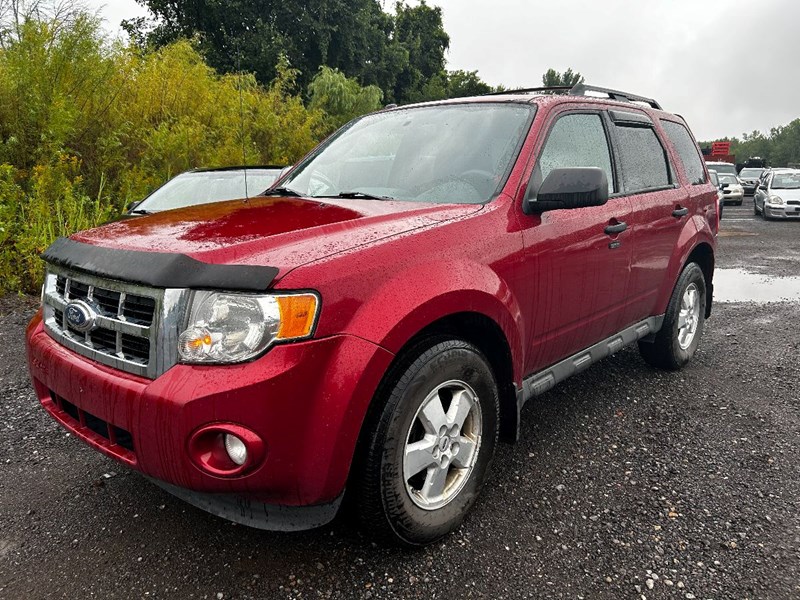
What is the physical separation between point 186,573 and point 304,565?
424 millimetres

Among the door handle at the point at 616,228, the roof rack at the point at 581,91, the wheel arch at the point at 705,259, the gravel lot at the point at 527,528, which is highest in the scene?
the roof rack at the point at 581,91

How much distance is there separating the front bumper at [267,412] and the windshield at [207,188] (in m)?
4.32

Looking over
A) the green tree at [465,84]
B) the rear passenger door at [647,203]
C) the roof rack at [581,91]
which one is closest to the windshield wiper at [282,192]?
the roof rack at [581,91]

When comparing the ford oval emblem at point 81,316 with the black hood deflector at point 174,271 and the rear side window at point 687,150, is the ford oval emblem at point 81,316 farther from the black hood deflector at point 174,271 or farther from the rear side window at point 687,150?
the rear side window at point 687,150

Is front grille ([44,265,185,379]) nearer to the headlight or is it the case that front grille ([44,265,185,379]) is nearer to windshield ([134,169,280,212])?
the headlight

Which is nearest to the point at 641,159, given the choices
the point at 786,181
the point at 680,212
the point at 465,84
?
the point at 680,212

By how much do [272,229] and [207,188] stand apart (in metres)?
4.38

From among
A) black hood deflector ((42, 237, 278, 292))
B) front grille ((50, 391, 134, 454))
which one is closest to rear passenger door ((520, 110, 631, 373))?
black hood deflector ((42, 237, 278, 292))

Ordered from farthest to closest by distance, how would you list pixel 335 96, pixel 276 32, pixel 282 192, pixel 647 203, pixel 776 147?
1. pixel 776 147
2. pixel 276 32
3. pixel 335 96
4. pixel 647 203
5. pixel 282 192

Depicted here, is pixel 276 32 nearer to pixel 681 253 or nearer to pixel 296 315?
pixel 681 253

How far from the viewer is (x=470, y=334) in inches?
98.6

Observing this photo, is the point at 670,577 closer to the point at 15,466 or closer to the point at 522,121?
the point at 522,121

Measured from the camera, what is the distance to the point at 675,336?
4.19m

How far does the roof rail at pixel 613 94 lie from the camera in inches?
138
